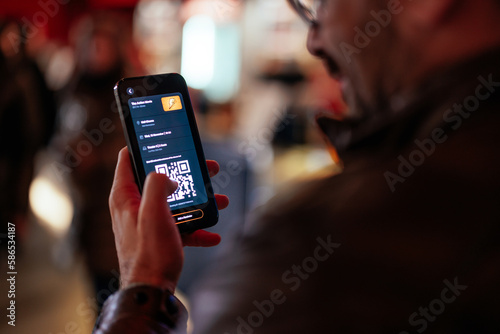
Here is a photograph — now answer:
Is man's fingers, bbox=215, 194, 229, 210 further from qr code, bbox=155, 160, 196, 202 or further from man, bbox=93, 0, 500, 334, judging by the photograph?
man, bbox=93, 0, 500, 334

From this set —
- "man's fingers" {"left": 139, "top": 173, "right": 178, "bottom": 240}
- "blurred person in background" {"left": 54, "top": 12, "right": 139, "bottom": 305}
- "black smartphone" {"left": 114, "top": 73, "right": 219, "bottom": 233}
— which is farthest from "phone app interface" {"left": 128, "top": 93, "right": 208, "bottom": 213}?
"blurred person in background" {"left": 54, "top": 12, "right": 139, "bottom": 305}

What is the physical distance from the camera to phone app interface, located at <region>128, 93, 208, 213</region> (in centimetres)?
75

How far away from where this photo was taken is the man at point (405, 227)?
42cm

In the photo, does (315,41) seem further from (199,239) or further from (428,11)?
(199,239)

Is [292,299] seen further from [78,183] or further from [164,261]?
[78,183]

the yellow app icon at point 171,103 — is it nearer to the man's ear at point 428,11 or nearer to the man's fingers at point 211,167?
the man's fingers at point 211,167

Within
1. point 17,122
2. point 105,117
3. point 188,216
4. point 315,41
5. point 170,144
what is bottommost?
point 17,122

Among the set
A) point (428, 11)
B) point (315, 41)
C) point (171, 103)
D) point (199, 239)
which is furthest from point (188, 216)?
point (428, 11)

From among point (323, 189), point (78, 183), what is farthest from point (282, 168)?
point (323, 189)

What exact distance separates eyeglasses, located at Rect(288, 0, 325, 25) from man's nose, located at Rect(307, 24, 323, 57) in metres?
0.01

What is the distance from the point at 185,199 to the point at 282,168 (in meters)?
3.17

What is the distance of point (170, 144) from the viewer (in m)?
0.76

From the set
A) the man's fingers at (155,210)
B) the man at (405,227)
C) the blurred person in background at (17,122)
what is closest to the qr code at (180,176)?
the man's fingers at (155,210)

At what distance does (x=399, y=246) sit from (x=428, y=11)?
30 centimetres
